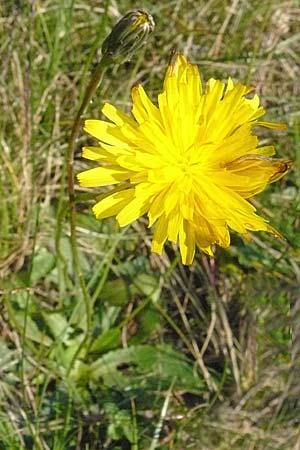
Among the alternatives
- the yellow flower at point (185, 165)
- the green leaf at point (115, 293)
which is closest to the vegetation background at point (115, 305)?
the green leaf at point (115, 293)

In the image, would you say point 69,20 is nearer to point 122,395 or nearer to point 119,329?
point 119,329

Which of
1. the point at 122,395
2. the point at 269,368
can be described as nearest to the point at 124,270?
the point at 122,395

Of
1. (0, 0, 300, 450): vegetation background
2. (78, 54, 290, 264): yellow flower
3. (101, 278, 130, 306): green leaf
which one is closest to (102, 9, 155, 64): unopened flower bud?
(78, 54, 290, 264): yellow flower

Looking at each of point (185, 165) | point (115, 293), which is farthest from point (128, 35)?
point (115, 293)

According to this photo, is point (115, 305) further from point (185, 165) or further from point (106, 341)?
point (185, 165)

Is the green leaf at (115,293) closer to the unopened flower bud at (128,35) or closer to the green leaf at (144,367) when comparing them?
the green leaf at (144,367)

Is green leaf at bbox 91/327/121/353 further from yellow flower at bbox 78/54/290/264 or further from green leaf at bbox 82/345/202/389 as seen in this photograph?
yellow flower at bbox 78/54/290/264
